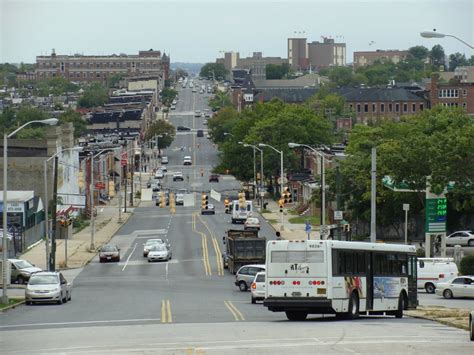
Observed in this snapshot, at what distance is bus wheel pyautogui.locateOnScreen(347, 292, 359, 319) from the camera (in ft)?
141

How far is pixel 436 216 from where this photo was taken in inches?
3091

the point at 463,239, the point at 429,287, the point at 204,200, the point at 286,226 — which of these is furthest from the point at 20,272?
the point at 204,200

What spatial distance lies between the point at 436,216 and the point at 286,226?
36445mm

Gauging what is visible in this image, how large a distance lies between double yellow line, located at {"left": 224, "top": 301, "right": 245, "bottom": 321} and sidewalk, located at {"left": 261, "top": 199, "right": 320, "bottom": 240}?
4331cm

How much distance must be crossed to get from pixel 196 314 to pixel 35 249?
52299 millimetres

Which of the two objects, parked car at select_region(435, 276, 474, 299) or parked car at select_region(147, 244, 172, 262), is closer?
parked car at select_region(435, 276, 474, 299)

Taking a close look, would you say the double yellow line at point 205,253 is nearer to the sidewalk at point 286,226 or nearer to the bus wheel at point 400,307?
the sidewalk at point 286,226

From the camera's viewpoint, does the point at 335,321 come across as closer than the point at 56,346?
No

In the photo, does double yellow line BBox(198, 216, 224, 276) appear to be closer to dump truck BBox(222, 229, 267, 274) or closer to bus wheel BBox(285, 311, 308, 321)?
dump truck BBox(222, 229, 267, 274)

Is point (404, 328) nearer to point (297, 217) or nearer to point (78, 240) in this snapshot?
point (78, 240)

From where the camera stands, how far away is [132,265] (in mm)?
85688

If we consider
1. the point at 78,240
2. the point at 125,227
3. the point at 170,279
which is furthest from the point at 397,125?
the point at 170,279

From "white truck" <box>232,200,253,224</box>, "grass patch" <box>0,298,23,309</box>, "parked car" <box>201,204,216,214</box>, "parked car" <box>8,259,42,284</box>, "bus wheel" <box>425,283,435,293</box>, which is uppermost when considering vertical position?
"grass patch" <box>0,298,23,309</box>

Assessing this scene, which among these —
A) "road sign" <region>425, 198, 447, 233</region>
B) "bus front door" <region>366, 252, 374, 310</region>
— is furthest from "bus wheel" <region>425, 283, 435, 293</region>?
"bus front door" <region>366, 252, 374, 310</region>
